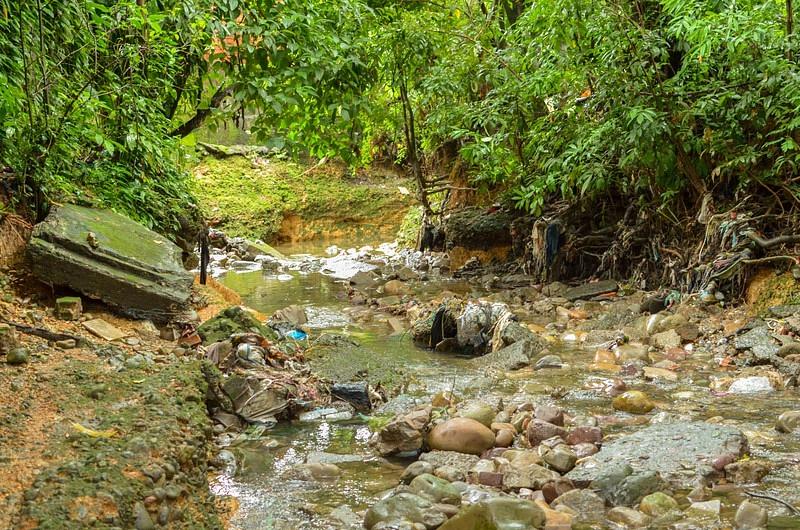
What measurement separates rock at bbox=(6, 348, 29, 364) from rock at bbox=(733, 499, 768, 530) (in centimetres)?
296

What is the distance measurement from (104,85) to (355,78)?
2.18 metres

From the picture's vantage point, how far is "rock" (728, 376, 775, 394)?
4.37m

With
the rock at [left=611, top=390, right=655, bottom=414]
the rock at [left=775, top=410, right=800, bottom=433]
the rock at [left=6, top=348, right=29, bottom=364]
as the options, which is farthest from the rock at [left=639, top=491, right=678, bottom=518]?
the rock at [left=6, top=348, right=29, bottom=364]

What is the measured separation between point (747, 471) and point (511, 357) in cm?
250

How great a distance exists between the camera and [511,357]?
543 centimetres

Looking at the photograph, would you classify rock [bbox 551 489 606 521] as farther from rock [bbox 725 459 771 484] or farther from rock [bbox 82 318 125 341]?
rock [bbox 82 318 125 341]

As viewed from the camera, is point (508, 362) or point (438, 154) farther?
point (438, 154)

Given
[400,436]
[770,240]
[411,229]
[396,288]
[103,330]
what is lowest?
[396,288]

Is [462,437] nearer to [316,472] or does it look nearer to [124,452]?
[316,472]

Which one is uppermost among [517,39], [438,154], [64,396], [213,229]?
[517,39]

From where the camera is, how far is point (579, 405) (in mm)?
4289

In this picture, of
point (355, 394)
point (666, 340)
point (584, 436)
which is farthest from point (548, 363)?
point (584, 436)

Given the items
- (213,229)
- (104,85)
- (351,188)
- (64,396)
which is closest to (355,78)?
(104,85)

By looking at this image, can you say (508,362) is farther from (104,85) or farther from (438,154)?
(438,154)
